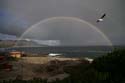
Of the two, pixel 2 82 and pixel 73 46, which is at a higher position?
pixel 73 46

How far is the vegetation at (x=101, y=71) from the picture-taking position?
726 cm

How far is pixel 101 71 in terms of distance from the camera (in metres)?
7.76

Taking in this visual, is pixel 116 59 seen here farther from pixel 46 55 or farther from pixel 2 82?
pixel 2 82

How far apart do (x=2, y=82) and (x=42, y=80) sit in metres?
1.18

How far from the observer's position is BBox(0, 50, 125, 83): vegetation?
726 cm

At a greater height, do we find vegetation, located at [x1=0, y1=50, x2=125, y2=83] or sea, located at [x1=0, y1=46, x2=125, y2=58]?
sea, located at [x1=0, y1=46, x2=125, y2=58]

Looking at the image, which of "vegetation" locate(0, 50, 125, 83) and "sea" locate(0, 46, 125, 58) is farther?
"sea" locate(0, 46, 125, 58)

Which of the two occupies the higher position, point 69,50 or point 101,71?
point 69,50

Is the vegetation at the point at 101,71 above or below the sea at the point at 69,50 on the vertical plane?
below

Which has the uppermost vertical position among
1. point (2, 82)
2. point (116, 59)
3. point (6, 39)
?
point (6, 39)

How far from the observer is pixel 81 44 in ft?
27.8

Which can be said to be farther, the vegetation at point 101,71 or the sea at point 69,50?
the sea at point 69,50

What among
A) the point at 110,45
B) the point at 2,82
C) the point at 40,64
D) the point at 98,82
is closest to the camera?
the point at 98,82

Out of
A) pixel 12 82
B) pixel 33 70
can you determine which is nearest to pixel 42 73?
pixel 33 70
